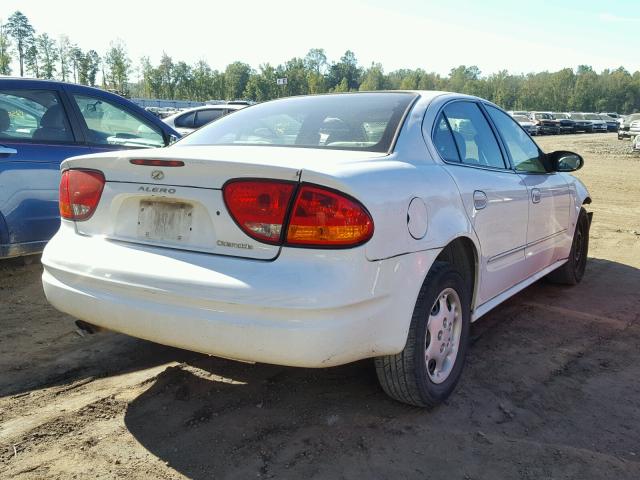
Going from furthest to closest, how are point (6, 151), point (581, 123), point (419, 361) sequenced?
point (581, 123) → point (6, 151) → point (419, 361)

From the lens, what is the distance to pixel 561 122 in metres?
46.5

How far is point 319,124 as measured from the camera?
3273 millimetres

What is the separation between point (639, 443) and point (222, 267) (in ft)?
6.68

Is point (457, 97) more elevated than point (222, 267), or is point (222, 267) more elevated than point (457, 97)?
point (457, 97)

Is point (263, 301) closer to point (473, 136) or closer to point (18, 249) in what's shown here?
point (473, 136)

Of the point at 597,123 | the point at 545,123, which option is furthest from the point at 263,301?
the point at 597,123

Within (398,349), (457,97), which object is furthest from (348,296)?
(457,97)

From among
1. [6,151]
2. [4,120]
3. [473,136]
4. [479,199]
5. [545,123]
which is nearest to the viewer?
[479,199]

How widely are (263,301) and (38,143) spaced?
336cm

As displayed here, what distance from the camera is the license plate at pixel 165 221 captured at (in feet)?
8.34

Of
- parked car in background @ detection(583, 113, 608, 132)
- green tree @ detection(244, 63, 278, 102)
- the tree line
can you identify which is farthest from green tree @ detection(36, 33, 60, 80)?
parked car in background @ detection(583, 113, 608, 132)

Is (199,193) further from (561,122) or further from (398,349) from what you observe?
(561,122)

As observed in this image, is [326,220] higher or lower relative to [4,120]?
lower

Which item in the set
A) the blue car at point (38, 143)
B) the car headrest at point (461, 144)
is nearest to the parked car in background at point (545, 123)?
the blue car at point (38, 143)
